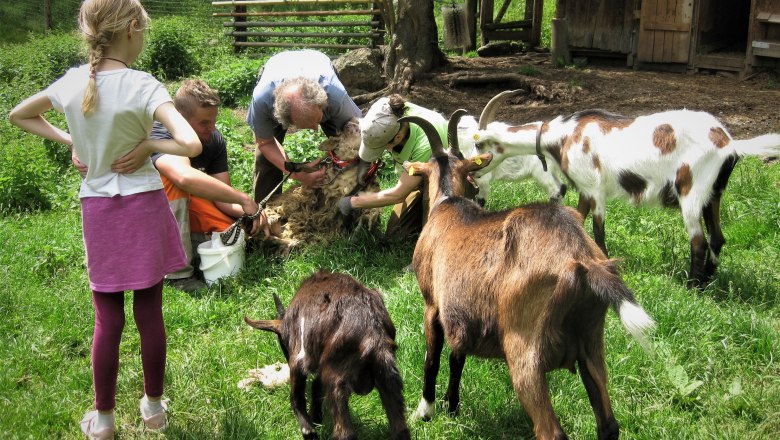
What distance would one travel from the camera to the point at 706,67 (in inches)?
473

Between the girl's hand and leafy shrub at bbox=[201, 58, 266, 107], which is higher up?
the girl's hand

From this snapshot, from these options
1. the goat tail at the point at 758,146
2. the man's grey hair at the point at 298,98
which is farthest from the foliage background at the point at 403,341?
the man's grey hair at the point at 298,98

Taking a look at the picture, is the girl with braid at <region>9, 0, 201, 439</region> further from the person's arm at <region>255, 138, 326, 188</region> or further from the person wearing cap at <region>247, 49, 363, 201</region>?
the person's arm at <region>255, 138, 326, 188</region>

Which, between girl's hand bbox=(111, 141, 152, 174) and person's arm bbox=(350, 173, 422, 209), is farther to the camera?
person's arm bbox=(350, 173, 422, 209)

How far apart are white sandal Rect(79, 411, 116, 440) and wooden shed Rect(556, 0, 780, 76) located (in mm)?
10703

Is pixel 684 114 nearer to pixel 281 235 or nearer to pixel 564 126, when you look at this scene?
pixel 564 126

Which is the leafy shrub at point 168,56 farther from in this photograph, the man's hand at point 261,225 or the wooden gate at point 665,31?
the man's hand at point 261,225

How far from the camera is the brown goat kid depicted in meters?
2.91

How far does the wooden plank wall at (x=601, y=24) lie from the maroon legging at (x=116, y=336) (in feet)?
38.0

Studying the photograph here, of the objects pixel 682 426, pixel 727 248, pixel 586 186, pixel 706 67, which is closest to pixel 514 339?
pixel 682 426

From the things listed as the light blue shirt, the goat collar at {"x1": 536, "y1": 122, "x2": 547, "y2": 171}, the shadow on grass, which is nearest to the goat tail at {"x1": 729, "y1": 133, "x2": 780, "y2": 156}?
the shadow on grass

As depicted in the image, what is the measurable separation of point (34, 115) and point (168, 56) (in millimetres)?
11018

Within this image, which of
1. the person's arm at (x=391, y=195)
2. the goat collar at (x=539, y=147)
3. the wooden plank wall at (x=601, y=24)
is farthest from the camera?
the wooden plank wall at (x=601, y=24)

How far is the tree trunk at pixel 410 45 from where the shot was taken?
34.7 feet
